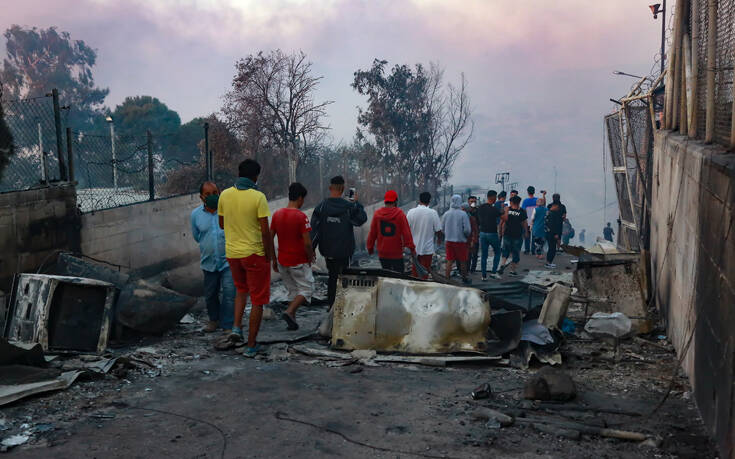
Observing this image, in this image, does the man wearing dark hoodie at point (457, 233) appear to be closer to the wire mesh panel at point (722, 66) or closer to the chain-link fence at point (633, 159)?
the chain-link fence at point (633, 159)

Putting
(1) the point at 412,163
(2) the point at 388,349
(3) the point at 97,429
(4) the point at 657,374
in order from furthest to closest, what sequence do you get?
1. (1) the point at 412,163
2. (2) the point at 388,349
3. (4) the point at 657,374
4. (3) the point at 97,429

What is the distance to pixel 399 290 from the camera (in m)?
6.26

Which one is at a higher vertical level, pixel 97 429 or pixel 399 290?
pixel 399 290

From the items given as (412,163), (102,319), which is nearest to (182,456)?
(102,319)

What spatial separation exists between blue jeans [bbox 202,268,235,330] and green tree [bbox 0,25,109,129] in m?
48.6

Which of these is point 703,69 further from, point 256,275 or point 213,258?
point 213,258

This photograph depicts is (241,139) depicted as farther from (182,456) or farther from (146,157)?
(182,456)

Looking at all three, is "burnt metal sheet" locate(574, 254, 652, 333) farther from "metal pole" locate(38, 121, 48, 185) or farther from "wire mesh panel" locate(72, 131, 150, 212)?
"metal pole" locate(38, 121, 48, 185)

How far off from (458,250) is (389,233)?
3226 millimetres

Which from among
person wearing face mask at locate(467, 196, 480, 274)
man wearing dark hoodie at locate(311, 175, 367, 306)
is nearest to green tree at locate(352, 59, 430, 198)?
person wearing face mask at locate(467, 196, 480, 274)

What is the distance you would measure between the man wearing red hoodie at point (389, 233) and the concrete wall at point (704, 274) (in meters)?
3.24

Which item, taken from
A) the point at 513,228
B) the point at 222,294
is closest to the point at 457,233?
the point at 513,228

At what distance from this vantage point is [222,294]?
7184 millimetres

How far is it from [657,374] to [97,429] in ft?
14.9
